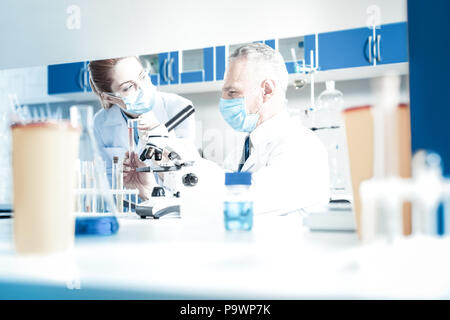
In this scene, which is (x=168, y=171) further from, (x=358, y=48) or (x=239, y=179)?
(x=358, y=48)

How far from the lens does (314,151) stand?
2525 mm

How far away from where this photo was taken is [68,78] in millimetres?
3184

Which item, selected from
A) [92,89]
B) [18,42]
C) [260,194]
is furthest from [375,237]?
[92,89]

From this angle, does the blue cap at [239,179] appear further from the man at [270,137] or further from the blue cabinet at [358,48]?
the blue cabinet at [358,48]

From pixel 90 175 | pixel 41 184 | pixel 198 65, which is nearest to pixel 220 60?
pixel 198 65

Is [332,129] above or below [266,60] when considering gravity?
below

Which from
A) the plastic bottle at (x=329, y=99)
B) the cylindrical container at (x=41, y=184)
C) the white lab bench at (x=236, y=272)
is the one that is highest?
the plastic bottle at (x=329, y=99)

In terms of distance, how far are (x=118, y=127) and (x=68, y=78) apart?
62 centimetres

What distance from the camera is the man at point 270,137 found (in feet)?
7.50

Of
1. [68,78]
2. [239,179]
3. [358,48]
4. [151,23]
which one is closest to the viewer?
[239,179]

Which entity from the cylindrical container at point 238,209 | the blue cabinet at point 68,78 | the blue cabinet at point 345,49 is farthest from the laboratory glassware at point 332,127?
the blue cabinet at point 68,78

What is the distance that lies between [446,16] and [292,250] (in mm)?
524

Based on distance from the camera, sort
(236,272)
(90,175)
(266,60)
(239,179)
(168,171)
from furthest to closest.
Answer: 1. (266,60)
2. (168,171)
3. (90,175)
4. (239,179)
5. (236,272)

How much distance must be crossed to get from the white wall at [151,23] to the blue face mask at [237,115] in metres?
0.70
